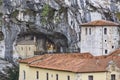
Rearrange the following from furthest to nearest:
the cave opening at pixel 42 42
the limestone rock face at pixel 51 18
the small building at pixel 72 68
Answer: the cave opening at pixel 42 42 < the limestone rock face at pixel 51 18 < the small building at pixel 72 68

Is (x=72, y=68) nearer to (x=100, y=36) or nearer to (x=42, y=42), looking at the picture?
(x=100, y=36)

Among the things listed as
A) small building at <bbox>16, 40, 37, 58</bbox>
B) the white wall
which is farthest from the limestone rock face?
the white wall

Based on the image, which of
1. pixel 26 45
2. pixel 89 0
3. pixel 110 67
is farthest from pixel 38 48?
pixel 110 67

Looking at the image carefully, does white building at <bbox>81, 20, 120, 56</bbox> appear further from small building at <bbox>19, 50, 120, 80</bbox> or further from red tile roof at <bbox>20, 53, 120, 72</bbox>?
small building at <bbox>19, 50, 120, 80</bbox>

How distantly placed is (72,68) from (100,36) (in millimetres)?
18322

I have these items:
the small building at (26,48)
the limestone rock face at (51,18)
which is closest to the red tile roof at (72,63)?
the limestone rock face at (51,18)

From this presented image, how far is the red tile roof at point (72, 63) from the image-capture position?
3100 inches

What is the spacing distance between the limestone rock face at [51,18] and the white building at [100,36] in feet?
34.4

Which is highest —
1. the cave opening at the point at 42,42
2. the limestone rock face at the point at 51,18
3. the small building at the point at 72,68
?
the limestone rock face at the point at 51,18

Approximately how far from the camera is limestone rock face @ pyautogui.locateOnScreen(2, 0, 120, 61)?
105 m

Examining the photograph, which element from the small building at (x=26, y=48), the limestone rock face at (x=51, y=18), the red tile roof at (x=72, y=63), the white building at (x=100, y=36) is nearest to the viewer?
the red tile roof at (x=72, y=63)

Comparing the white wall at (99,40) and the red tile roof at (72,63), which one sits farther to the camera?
the white wall at (99,40)

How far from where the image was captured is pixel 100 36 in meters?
96.2

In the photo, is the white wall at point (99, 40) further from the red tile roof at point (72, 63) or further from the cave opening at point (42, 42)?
the cave opening at point (42, 42)
